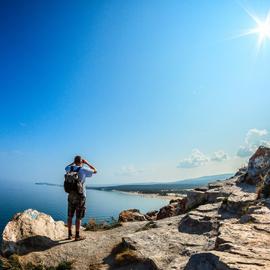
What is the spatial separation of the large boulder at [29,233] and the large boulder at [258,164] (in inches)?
553

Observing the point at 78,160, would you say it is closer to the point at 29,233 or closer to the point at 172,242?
the point at 29,233

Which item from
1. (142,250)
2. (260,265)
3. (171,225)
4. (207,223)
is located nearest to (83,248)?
(142,250)

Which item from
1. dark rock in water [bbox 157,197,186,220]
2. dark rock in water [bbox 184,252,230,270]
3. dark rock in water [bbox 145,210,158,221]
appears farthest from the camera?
dark rock in water [bbox 145,210,158,221]

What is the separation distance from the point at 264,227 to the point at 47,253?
867 centimetres

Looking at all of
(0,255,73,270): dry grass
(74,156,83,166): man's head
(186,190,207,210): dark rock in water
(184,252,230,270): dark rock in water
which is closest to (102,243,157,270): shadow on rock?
(0,255,73,270): dry grass

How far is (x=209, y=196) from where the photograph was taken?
1977 centimetres

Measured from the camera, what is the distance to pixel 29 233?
1384 centimetres

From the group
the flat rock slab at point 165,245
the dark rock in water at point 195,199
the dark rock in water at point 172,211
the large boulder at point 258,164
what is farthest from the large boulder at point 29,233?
the large boulder at point 258,164

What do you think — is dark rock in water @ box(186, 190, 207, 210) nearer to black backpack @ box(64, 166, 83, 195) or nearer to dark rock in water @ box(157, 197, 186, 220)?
dark rock in water @ box(157, 197, 186, 220)

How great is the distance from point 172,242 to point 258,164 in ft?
44.2

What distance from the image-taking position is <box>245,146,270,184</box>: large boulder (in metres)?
21.7

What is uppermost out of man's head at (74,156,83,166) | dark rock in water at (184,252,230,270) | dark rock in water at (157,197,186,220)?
man's head at (74,156,83,166)

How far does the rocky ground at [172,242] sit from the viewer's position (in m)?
7.05

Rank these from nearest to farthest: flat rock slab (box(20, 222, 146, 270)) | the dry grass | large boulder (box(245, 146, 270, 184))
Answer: the dry grass, flat rock slab (box(20, 222, 146, 270)), large boulder (box(245, 146, 270, 184))
